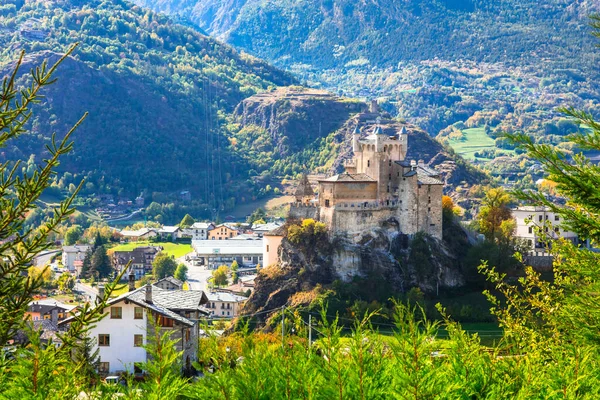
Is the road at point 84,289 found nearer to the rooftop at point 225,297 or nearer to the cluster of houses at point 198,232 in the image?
the rooftop at point 225,297

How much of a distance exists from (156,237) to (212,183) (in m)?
51.0

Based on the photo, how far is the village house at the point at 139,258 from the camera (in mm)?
113062

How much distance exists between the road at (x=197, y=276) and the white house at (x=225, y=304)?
11.5 meters

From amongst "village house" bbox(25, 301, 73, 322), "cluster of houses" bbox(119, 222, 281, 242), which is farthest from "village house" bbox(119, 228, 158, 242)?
"village house" bbox(25, 301, 73, 322)

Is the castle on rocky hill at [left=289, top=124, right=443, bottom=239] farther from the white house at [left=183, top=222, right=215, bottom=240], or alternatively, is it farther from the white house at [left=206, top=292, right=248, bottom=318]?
the white house at [left=183, top=222, right=215, bottom=240]

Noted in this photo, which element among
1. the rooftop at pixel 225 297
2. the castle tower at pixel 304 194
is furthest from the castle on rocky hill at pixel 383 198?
the rooftop at pixel 225 297

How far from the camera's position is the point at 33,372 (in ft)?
36.8

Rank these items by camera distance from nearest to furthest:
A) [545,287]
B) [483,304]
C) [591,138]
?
[591,138]
[545,287]
[483,304]

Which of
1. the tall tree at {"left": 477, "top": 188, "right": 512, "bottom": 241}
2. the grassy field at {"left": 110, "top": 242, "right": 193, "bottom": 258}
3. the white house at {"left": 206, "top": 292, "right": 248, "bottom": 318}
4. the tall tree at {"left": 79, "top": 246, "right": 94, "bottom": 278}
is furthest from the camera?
the grassy field at {"left": 110, "top": 242, "right": 193, "bottom": 258}

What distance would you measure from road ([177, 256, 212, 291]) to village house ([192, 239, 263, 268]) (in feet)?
6.55

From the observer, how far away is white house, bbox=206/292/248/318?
85438 millimetres

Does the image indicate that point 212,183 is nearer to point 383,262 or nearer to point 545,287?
point 383,262

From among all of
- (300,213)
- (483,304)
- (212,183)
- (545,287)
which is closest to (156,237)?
(212,183)

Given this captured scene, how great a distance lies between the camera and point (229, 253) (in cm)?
12244
